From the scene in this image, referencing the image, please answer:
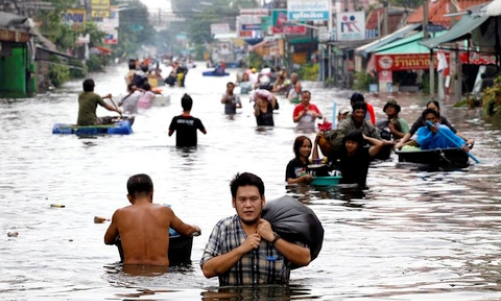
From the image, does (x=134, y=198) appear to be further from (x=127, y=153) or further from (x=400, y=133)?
(x=127, y=153)

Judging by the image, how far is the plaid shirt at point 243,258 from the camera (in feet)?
30.6

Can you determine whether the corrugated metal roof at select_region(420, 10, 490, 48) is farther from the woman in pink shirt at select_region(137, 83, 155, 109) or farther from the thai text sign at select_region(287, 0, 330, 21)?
the thai text sign at select_region(287, 0, 330, 21)

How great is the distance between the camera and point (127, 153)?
25.4m

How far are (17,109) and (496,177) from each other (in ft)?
86.4

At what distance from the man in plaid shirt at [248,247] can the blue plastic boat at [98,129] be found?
20462 millimetres

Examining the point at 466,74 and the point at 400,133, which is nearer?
the point at 400,133

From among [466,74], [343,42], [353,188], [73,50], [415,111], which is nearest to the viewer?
[353,188]

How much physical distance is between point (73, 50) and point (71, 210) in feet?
298

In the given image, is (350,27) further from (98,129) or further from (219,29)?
(219,29)

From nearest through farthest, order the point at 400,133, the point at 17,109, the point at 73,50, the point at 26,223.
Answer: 1. the point at 26,223
2. the point at 400,133
3. the point at 17,109
4. the point at 73,50

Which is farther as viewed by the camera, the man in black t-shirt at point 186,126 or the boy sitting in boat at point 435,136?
the man in black t-shirt at point 186,126

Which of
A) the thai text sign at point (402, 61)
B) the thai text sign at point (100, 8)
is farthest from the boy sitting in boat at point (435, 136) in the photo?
the thai text sign at point (100, 8)

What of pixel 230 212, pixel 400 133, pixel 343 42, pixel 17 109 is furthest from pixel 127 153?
pixel 343 42

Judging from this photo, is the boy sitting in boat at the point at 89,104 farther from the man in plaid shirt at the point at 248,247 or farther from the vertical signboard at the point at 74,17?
the vertical signboard at the point at 74,17
